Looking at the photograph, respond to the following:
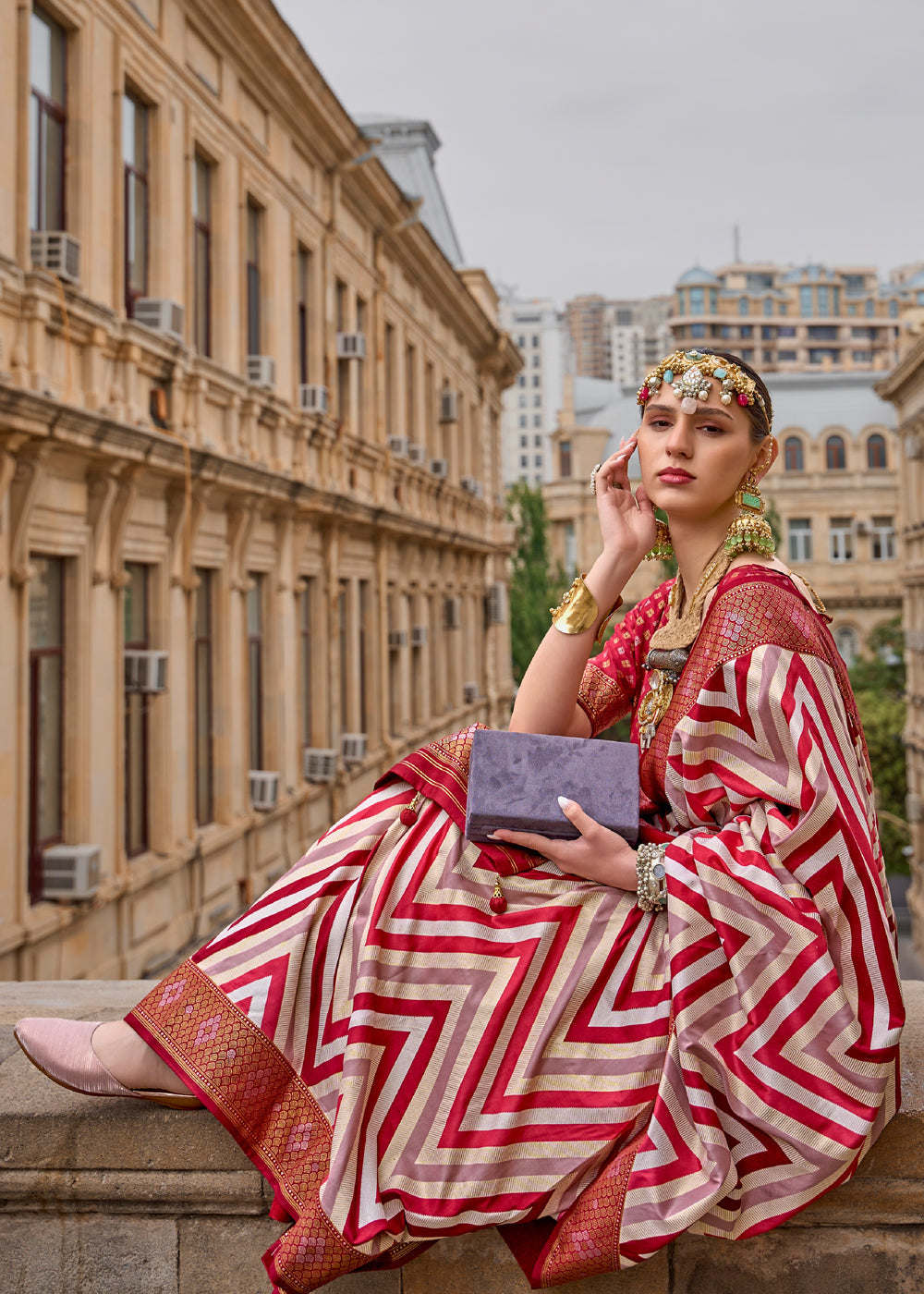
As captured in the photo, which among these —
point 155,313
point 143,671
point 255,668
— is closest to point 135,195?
point 155,313

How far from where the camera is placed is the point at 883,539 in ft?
173

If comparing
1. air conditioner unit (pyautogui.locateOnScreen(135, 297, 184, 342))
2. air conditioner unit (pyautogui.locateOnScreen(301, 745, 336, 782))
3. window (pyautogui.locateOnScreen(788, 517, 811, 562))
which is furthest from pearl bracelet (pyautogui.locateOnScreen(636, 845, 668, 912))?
window (pyautogui.locateOnScreen(788, 517, 811, 562))

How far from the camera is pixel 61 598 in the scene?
32.7 feet

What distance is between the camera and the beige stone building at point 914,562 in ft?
95.7

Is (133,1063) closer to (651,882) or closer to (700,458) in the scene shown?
(651,882)

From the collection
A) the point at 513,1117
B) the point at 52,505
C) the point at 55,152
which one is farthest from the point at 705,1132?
the point at 55,152

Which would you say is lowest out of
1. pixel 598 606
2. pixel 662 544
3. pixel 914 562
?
pixel 598 606

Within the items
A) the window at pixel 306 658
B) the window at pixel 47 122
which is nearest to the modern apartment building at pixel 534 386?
the window at pixel 306 658

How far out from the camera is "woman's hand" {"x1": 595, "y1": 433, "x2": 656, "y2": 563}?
121 inches

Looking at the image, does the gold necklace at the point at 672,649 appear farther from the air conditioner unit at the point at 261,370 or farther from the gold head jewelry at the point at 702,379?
the air conditioner unit at the point at 261,370

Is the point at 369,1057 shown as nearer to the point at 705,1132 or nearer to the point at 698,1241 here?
the point at 705,1132

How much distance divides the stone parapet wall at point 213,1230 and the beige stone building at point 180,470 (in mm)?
6344

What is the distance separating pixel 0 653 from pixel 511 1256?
7.05m

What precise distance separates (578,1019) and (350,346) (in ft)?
51.4
